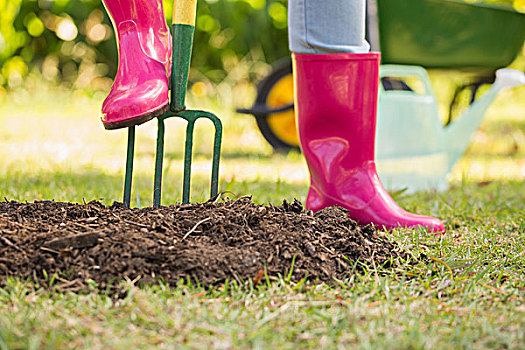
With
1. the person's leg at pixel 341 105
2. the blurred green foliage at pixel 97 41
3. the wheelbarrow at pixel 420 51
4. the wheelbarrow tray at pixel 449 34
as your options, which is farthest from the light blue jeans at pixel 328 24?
the blurred green foliage at pixel 97 41

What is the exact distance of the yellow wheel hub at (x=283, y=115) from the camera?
3232 millimetres

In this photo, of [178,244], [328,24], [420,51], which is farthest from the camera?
[420,51]

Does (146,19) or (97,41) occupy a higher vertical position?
(97,41)

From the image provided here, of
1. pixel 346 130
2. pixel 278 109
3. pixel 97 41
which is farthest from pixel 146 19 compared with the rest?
pixel 97 41

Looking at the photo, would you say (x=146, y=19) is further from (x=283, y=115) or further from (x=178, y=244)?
(x=283, y=115)

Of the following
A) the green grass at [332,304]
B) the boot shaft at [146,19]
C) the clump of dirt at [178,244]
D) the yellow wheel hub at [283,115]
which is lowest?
the green grass at [332,304]

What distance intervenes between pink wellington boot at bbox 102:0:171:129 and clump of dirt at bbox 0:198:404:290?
A: 228mm

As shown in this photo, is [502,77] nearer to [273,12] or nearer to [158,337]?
[158,337]

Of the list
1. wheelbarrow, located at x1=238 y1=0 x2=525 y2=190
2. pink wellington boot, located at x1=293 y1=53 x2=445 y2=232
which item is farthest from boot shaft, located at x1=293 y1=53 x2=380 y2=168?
wheelbarrow, located at x1=238 y1=0 x2=525 y2=190

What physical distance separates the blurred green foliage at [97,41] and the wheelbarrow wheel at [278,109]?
1.09m

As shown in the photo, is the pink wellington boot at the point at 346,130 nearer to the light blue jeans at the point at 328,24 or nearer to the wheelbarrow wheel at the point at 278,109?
the light blue jeans at the point at 328,24

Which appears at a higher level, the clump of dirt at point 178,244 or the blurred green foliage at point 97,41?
the blurred green foliage at point 97,41

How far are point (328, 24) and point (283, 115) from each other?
165cm

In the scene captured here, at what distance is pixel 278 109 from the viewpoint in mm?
3139
